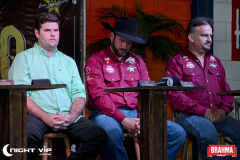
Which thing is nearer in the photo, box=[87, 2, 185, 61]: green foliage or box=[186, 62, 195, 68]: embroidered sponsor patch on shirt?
box=[186, 62, 195, 68]: embroidered sponsor patch on shirt

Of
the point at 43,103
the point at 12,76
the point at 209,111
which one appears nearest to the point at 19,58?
the point at 12,76

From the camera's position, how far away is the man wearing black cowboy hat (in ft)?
8.03

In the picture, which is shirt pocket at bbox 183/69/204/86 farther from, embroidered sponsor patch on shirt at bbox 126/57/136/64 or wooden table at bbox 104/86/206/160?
wooden table at bbox 104/86/206/160

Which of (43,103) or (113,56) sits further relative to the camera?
(113,56)

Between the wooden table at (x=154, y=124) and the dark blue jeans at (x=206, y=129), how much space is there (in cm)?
76

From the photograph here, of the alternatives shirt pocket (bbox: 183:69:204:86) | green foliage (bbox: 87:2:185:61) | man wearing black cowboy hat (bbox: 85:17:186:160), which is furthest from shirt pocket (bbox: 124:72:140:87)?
green foliage (bbox: 87:2:185:61)

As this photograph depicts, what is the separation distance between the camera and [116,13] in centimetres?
369

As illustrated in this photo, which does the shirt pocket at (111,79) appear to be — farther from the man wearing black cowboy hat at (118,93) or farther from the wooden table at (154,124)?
the wooden table at (154,124)

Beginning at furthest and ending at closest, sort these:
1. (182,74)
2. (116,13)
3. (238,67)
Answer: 1. (238,67)
2. (116,13)
3. (182,74)

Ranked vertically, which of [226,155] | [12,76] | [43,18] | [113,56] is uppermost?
[43,18]

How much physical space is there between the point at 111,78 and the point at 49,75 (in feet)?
1.71

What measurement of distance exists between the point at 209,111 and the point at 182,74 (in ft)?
1.44

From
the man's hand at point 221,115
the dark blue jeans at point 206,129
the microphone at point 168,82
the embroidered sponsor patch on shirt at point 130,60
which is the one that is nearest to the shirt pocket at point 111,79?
the embroidered sponsor patch on shirt at point 130,60

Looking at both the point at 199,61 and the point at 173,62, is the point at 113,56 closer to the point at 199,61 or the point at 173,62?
the point at 173,62
